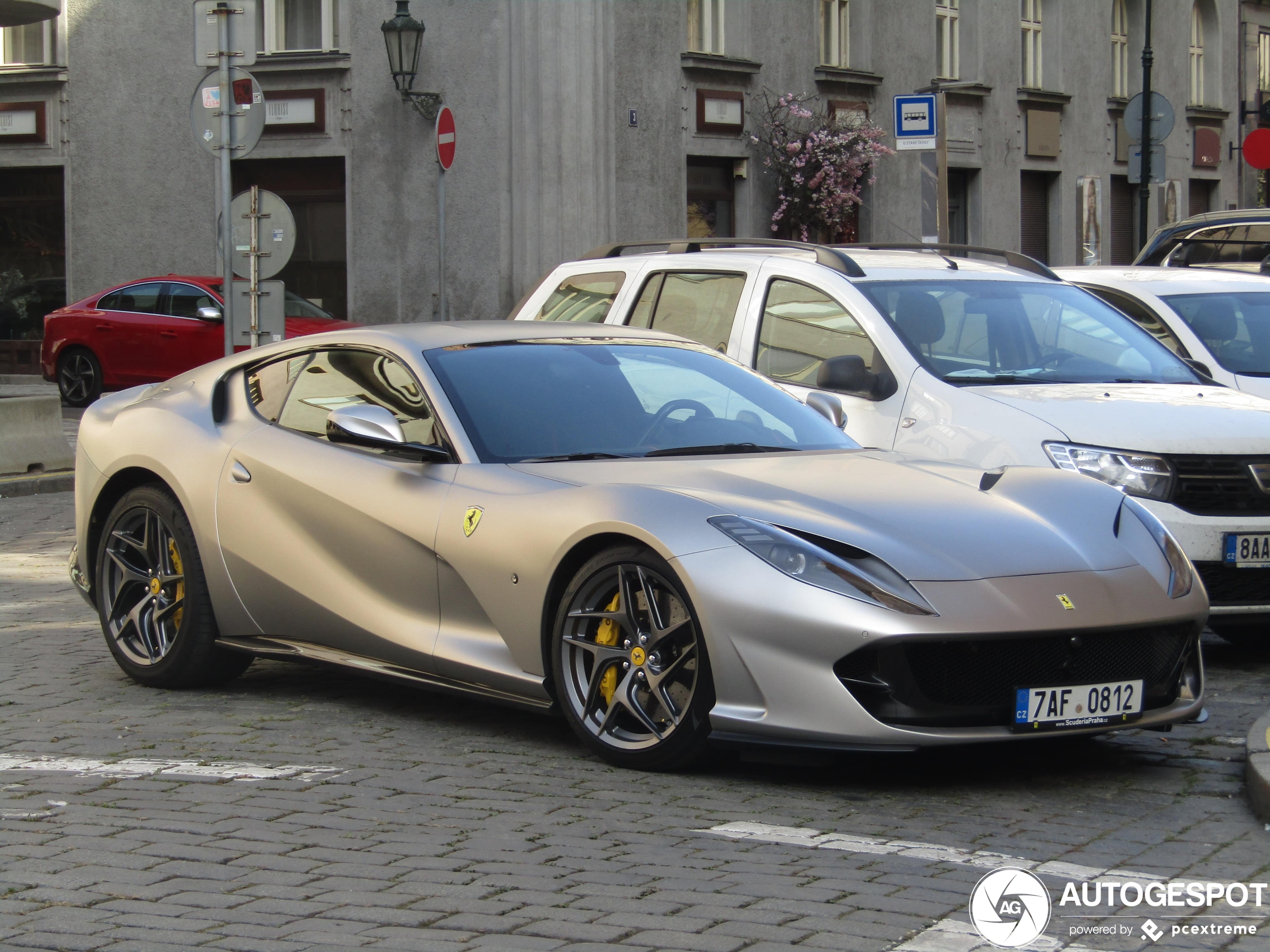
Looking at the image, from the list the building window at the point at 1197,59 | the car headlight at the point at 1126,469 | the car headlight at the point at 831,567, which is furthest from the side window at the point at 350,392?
the building window at the point at 1197,59

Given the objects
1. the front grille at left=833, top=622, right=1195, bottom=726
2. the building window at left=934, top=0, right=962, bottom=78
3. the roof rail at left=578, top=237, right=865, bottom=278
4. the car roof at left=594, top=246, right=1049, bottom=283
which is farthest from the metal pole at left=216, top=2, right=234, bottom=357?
the building window at left=934, top=0, right=962, bottom=78

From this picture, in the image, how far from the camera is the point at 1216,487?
7195mm

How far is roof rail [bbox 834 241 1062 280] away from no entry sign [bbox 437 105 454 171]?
927 centimetres

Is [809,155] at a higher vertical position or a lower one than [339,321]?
higher

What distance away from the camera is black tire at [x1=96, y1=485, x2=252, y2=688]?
6.70 m

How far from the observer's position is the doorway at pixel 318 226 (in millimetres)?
25375

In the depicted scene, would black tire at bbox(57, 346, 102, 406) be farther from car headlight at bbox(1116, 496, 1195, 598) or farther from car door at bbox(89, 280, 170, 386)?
car headlight at bbox(1116, 496, 1195, 598)

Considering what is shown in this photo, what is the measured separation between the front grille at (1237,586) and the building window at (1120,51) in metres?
30.4

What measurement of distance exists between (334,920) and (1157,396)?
496 cm

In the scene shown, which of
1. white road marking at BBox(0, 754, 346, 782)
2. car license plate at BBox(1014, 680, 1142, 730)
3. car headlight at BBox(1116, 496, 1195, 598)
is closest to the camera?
car license plate at BBox(1014, 680, 1142, 730)

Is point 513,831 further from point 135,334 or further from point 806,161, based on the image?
point 806,161

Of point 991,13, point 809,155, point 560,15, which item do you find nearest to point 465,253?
point 560,15

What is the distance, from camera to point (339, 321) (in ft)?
70.1

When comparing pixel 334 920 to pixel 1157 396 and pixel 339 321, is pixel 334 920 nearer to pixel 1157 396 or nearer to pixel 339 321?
pixel 1157 396
